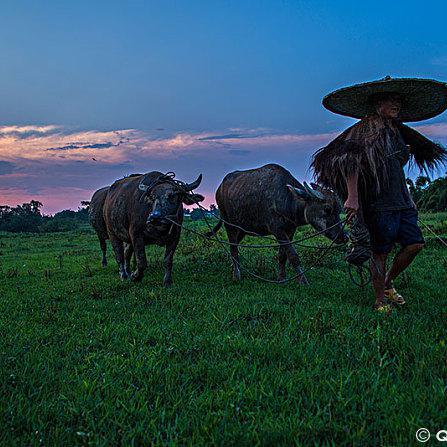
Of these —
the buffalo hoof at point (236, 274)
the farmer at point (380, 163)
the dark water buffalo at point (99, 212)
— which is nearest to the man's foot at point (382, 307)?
the farmer at point (380, 163)

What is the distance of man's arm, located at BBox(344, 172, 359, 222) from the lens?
14.5ft

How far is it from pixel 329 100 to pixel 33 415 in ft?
13.3

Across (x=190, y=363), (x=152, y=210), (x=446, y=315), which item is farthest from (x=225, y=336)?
(x=152, y=210)

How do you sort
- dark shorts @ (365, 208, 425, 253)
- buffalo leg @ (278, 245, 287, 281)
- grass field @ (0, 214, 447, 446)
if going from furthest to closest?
buffalo leg @ (278, 245, 287, 281), dark shorts @ (365, 208, 425, 253), grass field @ (0, 214, 447, 446)

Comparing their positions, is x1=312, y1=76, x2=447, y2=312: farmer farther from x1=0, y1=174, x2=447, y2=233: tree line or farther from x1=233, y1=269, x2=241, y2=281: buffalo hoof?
x1=0, y1=174, x2=447, y2=233: tree line

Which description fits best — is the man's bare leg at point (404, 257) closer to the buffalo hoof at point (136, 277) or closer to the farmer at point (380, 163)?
the farmer at point (380, 163)

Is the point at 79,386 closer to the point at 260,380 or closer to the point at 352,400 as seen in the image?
the point at 260,380

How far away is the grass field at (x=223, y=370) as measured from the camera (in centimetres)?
232

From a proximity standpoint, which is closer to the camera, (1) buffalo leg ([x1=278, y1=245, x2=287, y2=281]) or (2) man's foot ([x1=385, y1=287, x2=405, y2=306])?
(2) man's foot ([x1=385, y1=287, x2=405, y2=306])

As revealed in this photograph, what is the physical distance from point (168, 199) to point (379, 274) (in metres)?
3.28

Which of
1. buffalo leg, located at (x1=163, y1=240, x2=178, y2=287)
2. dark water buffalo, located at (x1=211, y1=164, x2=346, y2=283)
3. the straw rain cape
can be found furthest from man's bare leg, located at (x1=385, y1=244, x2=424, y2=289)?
buffalo leg, located at (x1=163, y1=240, x2=178, y2=287)

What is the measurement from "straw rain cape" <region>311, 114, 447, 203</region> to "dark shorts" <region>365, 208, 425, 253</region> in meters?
0.25

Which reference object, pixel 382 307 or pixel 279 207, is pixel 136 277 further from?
pixel 382 307

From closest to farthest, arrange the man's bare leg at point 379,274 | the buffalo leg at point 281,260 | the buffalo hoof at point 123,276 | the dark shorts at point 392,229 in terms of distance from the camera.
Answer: the dark shorts at point 392,229, the man's bare leg at point 379,274, the buffalo leg at point 281,260, the buffalo hoof at point 123,276
